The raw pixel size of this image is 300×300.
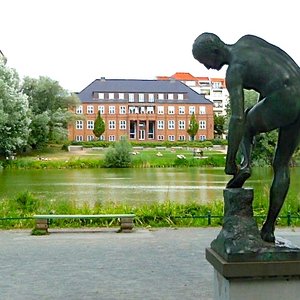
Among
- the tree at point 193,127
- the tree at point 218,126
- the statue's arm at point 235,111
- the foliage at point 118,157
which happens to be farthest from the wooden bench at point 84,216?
the tree at point 218,126

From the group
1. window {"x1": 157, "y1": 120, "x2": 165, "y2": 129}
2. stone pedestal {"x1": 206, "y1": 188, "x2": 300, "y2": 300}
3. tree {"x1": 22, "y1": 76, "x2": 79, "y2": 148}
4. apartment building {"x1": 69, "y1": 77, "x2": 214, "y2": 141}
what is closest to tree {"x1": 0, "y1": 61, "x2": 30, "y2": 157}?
tree {"x1": 22, "y1": 76, "x2": 79, "y2": 148}

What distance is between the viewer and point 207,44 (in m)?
5.55

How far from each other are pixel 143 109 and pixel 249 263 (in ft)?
315

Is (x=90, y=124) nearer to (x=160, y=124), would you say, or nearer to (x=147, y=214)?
(x=160, y=124)

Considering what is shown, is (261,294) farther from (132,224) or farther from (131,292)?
(132,224)

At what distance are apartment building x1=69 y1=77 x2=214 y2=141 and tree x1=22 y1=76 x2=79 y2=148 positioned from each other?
25384 mm

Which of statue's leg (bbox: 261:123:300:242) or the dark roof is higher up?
the dark roof

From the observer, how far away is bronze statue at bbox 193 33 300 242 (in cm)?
538

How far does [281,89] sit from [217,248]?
1626 millimetres

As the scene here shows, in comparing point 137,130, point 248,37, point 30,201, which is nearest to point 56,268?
point 248,37

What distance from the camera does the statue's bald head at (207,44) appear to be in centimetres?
554

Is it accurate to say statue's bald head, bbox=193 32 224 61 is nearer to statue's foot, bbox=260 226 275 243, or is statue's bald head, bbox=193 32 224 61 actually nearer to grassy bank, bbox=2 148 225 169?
statue's foot, bbox=260 226 275 243

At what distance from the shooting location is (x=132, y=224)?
13.2 meters

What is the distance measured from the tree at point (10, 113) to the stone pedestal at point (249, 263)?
38.0m
